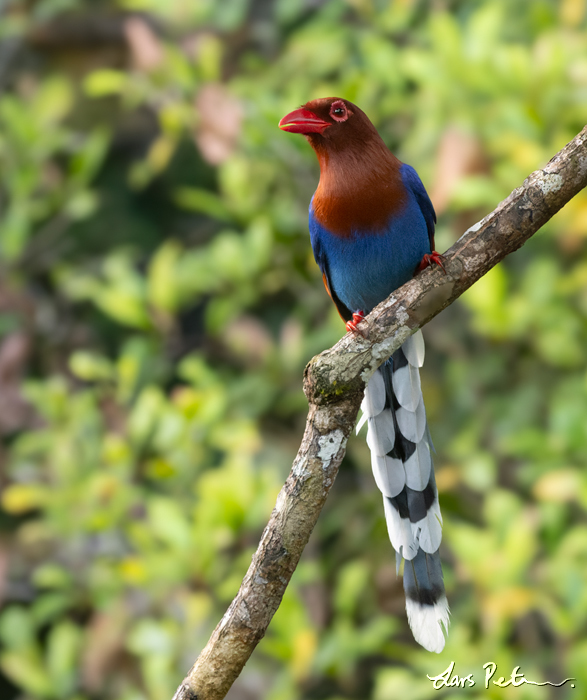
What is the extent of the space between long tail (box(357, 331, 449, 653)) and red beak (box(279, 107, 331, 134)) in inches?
27.1

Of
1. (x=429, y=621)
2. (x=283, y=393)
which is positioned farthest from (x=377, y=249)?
(x=283, y=393)

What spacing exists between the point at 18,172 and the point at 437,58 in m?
2.33

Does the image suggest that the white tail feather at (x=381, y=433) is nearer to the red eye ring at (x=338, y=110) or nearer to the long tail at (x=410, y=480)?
the long tail at (x=410, y=480)

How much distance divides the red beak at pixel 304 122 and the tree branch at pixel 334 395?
28.0 inches

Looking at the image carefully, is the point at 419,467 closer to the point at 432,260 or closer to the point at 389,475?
the point at 389,475

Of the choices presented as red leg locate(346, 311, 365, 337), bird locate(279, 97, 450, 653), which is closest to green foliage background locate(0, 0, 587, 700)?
bird locate(279, 97, 450, 653)

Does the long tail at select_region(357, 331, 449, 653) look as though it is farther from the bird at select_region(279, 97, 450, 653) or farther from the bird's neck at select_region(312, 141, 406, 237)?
the bird's neck at select_region(312, 141, 406, 237)

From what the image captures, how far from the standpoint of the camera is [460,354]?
3990 mm

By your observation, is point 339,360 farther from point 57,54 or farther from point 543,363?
point 57,54

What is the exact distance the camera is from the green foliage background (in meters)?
3.38

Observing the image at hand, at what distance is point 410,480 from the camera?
2.31 m

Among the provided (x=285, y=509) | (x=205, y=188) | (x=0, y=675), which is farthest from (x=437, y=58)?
(x=0, y=675)

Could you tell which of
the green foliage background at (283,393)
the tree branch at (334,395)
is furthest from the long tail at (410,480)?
the green foliage background at (283,393)

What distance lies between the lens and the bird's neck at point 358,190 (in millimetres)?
2262
